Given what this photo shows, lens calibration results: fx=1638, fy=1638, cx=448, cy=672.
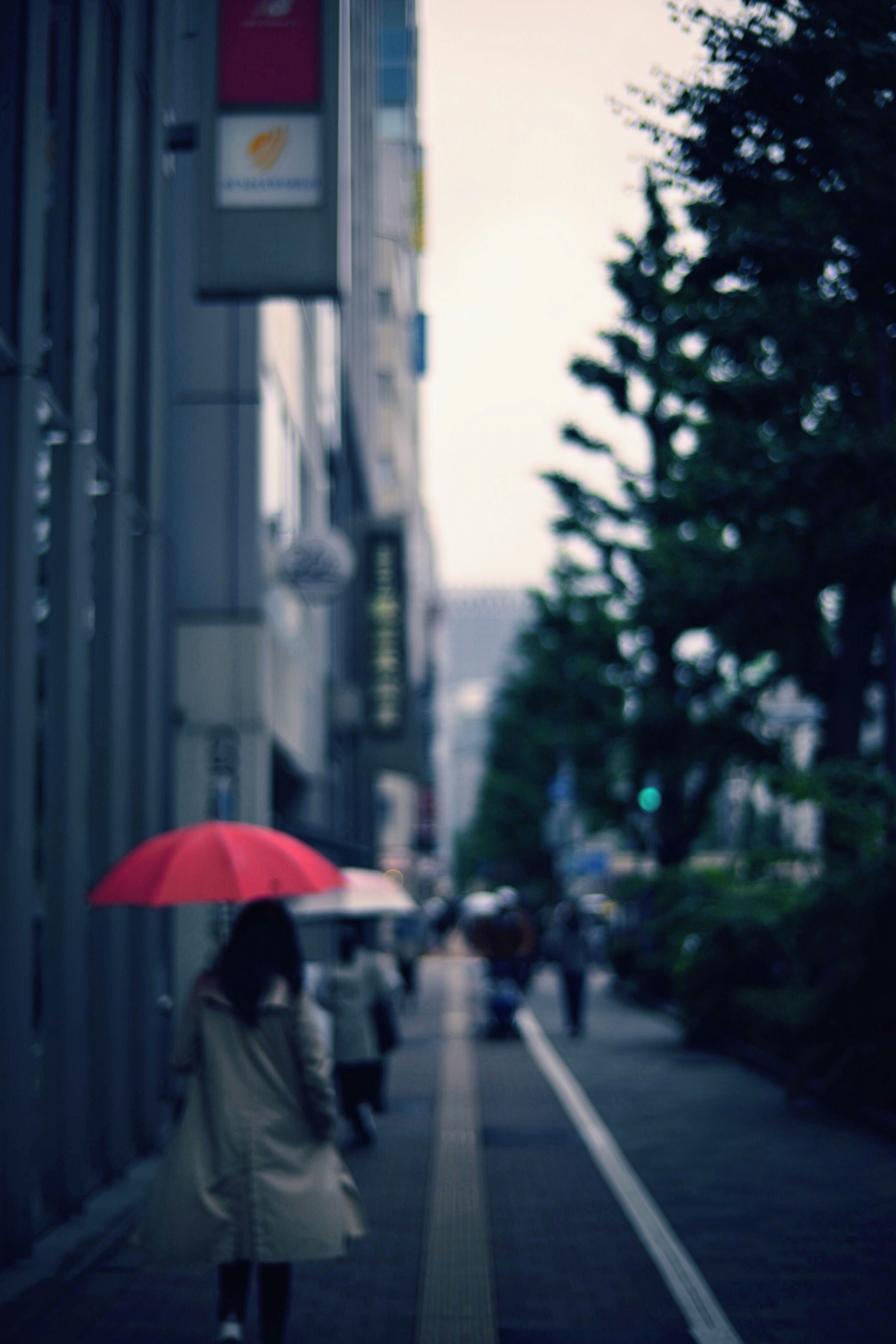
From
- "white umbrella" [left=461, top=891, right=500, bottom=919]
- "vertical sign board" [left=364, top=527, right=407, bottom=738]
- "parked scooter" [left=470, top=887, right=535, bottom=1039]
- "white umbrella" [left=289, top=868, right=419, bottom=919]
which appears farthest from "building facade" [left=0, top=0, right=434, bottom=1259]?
"white umbrella" [left=461, top=891, right=500, bottom=919]

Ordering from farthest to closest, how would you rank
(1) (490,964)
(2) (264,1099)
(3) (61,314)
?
(1) (490,964), (3) (61,314), (2) (264,1099)

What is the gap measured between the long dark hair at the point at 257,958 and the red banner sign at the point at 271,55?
493 centimetres

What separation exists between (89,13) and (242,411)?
559cm

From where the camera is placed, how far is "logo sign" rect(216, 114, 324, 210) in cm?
857

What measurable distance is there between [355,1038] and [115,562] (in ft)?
12.2

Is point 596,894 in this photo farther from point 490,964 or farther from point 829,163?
point 829,163

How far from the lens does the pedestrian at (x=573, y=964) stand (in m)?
21.9

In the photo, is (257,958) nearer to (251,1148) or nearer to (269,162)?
(251,1148)

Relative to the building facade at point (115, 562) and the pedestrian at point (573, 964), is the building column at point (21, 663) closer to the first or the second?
the building facade at point (115, 562)

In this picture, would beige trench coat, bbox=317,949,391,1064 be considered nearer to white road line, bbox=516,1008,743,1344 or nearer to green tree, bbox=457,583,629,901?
white road line, bbox=516,1008,743,1344

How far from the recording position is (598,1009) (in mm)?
28625

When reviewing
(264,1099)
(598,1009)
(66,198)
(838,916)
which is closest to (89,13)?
(66,198)

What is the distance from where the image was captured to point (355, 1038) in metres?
11.5

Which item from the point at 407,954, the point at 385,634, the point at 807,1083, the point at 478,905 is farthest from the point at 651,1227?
the point at 478,905
